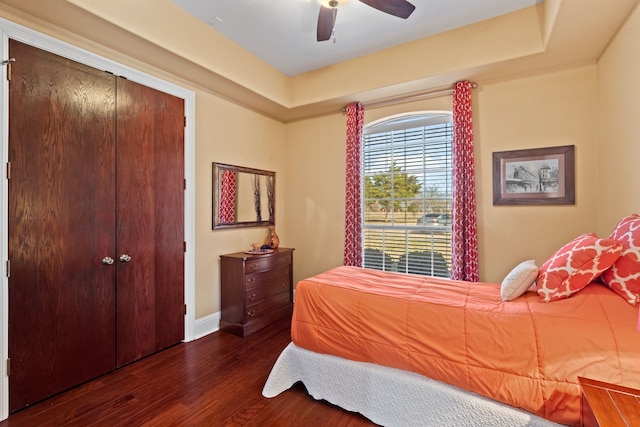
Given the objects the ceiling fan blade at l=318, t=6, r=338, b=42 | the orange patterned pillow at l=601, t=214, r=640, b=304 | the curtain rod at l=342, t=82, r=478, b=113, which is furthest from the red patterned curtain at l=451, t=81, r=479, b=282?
the ceiling fan blade at l=318, t=6, r=338, b=42

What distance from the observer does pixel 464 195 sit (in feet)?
10.7

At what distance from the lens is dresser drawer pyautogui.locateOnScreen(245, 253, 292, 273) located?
343cm

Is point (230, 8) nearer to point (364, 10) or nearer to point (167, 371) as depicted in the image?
point (364, 10)

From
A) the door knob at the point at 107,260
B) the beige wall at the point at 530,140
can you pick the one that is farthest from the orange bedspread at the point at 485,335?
the door knob at the point at 107,260

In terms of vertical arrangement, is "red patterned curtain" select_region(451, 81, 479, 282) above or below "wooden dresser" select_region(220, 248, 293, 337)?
above

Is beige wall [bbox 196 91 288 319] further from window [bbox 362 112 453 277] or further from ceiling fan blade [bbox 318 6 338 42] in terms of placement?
ceiling fan blade [bbox 318 6 338 42]

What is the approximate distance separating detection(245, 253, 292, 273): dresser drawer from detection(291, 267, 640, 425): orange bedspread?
1.26 m

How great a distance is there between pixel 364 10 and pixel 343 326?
2696 mm

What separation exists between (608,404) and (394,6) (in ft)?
8.30

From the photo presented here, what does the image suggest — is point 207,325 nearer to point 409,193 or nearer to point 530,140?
point 409,193

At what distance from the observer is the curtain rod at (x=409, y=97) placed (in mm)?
3428

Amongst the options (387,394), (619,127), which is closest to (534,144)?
(619,127)

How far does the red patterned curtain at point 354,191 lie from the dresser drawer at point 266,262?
0.79m

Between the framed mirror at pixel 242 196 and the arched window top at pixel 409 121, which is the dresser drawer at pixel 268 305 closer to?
the framed mirror at pixel 242 196
